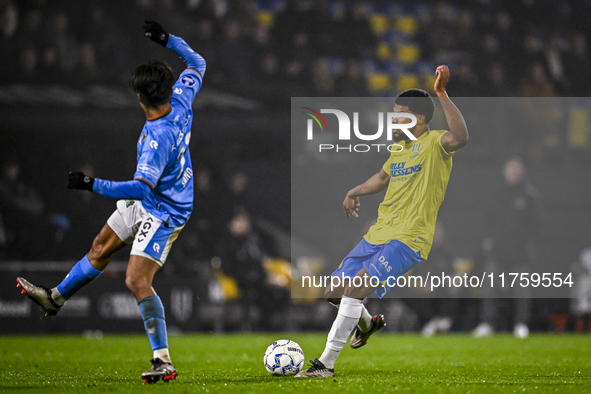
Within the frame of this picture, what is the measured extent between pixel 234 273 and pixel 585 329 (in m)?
6.34

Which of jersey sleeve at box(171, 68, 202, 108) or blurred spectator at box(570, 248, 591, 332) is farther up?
jersey sleeve at box(171, 68, 202, 108)

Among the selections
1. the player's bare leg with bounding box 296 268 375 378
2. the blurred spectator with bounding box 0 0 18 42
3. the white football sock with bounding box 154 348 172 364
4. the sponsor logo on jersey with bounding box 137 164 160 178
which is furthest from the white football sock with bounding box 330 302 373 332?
the blurred spectator with bounding box 0 0 18 42

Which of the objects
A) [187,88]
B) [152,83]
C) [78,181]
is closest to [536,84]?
[187,88]

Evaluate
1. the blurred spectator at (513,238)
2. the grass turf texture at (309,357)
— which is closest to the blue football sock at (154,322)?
the grass turf texture at (309,357)

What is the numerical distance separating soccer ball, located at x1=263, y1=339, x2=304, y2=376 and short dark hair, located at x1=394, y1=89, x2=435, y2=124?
7.47 ft

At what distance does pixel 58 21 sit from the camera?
1330 cm

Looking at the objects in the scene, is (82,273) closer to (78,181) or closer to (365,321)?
(78,181)

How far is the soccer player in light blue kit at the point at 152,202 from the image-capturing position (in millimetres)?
4883

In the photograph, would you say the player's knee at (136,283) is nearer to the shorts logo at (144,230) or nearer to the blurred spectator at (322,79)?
the shorts logo at (144,230)

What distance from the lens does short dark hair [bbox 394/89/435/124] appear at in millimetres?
5867

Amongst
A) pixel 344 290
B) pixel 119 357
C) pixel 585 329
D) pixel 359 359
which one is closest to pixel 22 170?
pixel 119 357

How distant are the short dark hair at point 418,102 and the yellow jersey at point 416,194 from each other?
0.18m

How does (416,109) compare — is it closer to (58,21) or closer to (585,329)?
(585,329)

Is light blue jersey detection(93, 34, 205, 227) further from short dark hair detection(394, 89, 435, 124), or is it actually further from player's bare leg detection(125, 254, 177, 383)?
short dark hair detection(394, 89, 435, 124)
